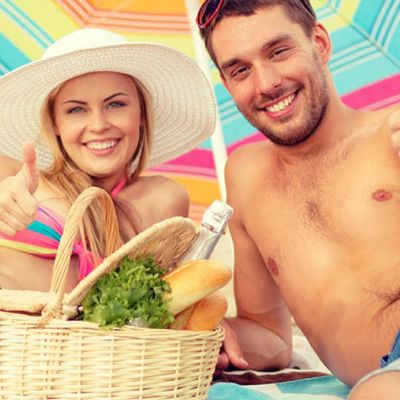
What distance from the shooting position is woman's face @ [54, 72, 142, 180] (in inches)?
86.0

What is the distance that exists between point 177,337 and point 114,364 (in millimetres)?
127

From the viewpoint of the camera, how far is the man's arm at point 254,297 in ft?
7.50

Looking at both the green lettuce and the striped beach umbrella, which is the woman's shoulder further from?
the green lettuce

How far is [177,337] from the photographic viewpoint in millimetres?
1466

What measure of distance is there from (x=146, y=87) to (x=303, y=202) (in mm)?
627

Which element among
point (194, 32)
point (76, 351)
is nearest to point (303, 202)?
point (76, 351)

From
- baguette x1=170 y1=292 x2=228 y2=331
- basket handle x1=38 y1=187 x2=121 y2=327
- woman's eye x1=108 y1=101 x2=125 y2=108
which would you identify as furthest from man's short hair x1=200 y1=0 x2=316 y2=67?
baguette x1=170 y1=292 x2=228 y2=331

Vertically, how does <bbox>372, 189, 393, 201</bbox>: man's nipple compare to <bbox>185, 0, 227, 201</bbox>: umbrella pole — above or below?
below

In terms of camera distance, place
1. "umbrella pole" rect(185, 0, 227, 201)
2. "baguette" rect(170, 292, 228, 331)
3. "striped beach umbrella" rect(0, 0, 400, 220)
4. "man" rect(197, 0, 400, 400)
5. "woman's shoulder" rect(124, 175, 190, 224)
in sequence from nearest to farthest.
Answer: "baguette" rect(170, 292, 228, 331), "man" rect(197, 0, 400, 400), "woman's shoulder" rect(124, 175, 190, 224), "striped beach umbrella" rect(0, 0, 400, 220), "umbrella pole" rect(185, 0, 227, 201)

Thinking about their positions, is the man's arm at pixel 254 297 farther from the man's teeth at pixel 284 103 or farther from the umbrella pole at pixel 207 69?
the umbrella pole at pixel 207 69

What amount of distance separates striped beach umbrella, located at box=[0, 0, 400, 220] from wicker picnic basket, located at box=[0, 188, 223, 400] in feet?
4.72

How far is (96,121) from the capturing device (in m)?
2.15

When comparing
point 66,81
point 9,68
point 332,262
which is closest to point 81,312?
point 332,262

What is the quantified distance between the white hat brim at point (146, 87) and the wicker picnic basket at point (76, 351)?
771mm
